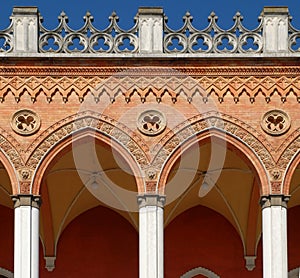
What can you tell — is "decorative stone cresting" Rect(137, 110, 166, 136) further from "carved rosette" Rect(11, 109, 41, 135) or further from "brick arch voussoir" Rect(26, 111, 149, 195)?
"carved rosette" Rect(11, 109, 41, 135)

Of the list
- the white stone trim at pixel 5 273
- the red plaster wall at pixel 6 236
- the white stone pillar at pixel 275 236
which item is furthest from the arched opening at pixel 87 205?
the white stone pillar at pixel 275 236

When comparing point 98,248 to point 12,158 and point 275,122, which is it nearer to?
point 12,158

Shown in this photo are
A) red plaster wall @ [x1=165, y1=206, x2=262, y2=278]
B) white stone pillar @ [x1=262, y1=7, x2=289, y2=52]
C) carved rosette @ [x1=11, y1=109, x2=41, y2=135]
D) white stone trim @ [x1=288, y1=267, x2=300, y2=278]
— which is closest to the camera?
carved rosette @ [x1=11, y1=109, x2=41, y2=135]

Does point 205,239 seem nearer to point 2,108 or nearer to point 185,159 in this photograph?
point 185,159

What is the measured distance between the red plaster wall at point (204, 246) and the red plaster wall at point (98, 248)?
820 mm

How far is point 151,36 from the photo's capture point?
2328 cm

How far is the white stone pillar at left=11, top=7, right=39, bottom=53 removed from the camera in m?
23.2

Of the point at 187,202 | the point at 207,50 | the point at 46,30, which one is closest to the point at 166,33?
the point at 207,50

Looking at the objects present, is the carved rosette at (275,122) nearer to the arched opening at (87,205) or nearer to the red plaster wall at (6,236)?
the arched opening at (87,205)

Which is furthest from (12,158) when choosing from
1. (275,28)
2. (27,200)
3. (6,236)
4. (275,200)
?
(275,28)

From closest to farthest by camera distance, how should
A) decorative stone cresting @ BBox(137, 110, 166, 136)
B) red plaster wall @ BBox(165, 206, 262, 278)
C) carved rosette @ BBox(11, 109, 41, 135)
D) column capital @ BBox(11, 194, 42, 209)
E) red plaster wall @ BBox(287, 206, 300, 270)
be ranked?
column capital @ BBox(11, 194, 42, 209), carved rosette @ BBox(11, 109, 41, 135), decorative stone cresting @ BBox(137, 110, 166, 136), red plaster wall @ BBox(287, 206, 300, 270), red plaster wall @ BBox(165, 206, 262, 278)

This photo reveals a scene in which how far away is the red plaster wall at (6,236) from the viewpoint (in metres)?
26.0

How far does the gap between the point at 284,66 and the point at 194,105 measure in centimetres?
188

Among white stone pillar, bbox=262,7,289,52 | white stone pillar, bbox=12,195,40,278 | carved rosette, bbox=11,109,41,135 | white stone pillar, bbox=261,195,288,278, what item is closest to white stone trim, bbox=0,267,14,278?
white stone pillar, bbox=12,195,40,278
